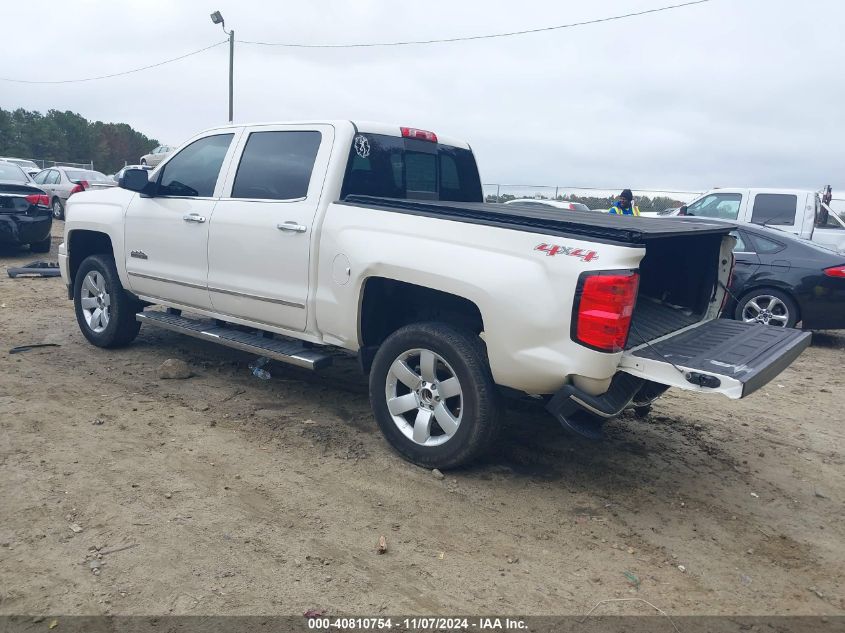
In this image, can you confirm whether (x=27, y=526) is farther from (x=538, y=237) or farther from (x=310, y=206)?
(x=538, y=237)

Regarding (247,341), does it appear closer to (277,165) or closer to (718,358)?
(277,165)

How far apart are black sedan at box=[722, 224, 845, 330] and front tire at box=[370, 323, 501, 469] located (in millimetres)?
5190

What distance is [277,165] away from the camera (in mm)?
4895

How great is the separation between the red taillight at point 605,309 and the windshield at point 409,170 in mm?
1967

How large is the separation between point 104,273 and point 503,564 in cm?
470

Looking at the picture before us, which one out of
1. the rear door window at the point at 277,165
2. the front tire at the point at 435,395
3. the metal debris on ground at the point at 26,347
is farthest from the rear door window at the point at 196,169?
the front tire at the point at 435,395

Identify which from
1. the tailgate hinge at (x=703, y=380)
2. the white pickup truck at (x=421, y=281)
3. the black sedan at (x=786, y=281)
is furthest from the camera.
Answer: the black sedan at (x=786, y=281)

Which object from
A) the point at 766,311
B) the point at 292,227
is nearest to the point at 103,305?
the point at 292,227

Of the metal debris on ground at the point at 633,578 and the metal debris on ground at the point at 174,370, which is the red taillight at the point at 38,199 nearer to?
the metal debris on ground at the point at 174,370

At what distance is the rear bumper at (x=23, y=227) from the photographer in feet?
36.5

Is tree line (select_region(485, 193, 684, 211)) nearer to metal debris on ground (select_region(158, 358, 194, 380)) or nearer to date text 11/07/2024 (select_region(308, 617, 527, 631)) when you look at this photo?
metal debris on ground (select_region(158, 358, 194, 380))

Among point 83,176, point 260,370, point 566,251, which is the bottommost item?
point 260,370

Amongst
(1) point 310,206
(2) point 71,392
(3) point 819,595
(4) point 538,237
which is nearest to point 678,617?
(3) point 819,595

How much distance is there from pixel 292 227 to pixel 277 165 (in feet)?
2.03
